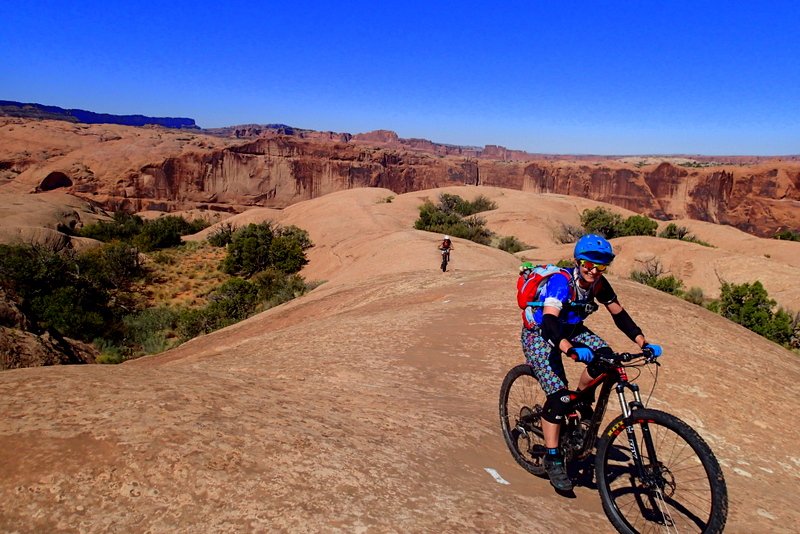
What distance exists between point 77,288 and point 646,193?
243 feet

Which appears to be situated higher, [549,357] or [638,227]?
[549,357]

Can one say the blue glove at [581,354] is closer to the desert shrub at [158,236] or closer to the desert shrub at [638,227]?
the desert shrub at [158,236]

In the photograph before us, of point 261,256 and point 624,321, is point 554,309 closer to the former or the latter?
point 624,321

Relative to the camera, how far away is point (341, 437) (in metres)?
3.66

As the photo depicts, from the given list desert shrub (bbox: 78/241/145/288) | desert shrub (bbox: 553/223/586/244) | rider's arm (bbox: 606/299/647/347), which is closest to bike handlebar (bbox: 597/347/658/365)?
rider's arm (bbox: 606/299/647/347)

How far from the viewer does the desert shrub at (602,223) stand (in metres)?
35.0

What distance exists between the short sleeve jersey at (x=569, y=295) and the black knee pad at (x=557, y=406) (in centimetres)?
53

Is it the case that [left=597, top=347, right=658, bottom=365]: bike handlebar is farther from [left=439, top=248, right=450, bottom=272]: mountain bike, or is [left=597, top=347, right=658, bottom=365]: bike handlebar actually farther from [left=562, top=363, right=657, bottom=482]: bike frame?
[left=439, top=248, right=450, bottom=272]: mountain bike

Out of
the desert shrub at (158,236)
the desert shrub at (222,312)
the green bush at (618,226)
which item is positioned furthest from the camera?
the green bush at (618,226)

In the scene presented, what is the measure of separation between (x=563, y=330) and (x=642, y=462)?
98 cm

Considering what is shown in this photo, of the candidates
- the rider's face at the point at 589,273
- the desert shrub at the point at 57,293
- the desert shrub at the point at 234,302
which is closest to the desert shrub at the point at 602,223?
the desert shrub at the point at 234,302

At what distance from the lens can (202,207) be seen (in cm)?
6209

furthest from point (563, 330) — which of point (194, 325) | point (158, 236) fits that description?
point (158, 236)

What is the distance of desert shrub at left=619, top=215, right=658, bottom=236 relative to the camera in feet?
110
